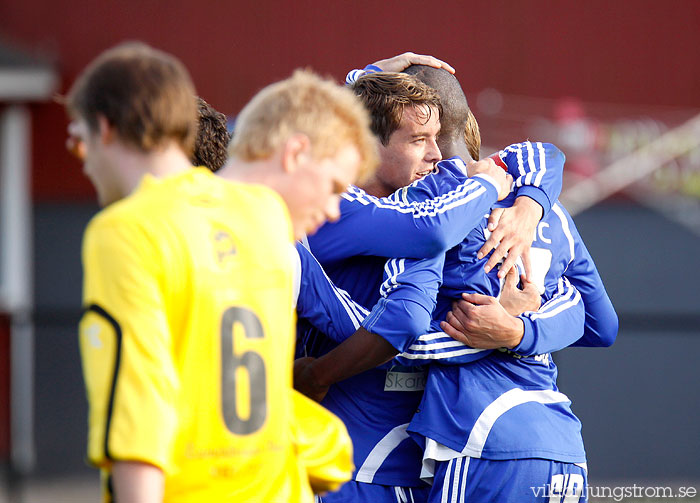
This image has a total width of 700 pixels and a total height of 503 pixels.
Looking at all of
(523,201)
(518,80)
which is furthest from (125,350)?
(518,80)

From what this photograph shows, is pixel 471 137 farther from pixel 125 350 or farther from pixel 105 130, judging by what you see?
pixel 125 350

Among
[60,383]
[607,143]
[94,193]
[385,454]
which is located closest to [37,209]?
[94,193]

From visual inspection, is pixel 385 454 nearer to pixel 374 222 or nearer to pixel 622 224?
pixel 374 222

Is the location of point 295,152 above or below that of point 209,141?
below

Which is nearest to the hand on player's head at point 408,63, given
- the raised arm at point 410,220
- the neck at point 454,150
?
the neck at point 454,150

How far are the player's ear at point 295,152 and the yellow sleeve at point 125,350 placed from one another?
37 cm

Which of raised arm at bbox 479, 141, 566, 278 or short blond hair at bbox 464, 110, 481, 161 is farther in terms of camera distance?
short blond hair at bbox 464, 110, 481, 161

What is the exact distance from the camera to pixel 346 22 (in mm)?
9484

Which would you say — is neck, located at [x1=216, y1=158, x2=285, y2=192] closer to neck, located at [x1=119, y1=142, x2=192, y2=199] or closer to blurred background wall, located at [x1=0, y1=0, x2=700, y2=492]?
neck, located at [x1=119, y1=142, x2=192, y2=199]

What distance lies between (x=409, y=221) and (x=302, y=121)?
67cm

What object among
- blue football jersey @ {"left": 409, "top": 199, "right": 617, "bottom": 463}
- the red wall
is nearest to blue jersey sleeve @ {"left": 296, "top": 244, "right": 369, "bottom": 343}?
blue football jersey @ {"left": 409, "top": 199, "right": 617, "bottom": 463}

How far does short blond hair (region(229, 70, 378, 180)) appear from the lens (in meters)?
1.77

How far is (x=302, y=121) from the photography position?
177cm

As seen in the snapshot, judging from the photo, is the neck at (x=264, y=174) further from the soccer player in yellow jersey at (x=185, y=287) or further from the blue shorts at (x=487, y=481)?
the blue shorts at (x=487, y=481)
